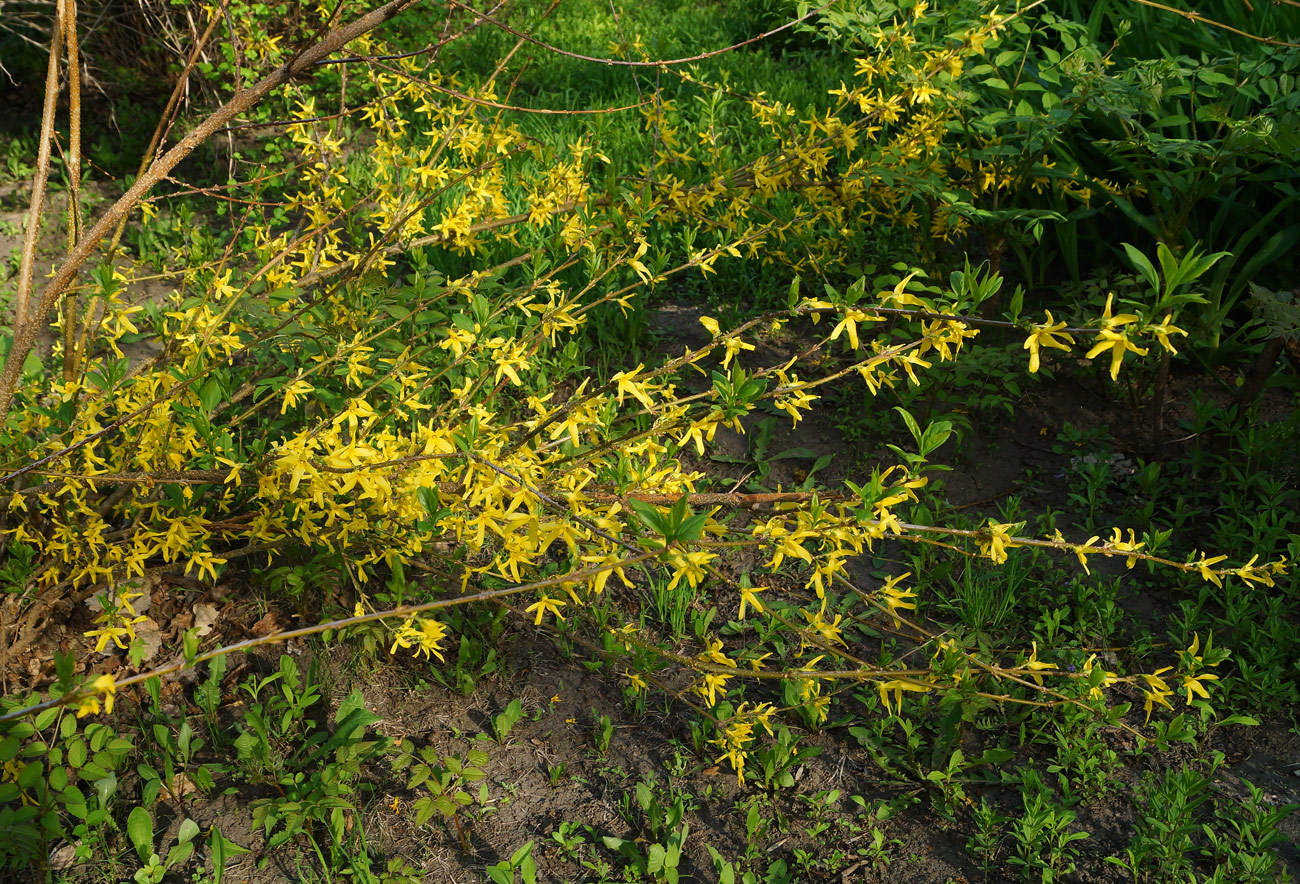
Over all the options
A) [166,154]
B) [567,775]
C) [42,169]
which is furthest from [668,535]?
[42,169]

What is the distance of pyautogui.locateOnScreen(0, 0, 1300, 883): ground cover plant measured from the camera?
185 cm

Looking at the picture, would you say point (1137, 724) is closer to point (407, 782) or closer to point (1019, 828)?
point (1019, 828)

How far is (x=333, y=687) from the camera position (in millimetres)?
2322

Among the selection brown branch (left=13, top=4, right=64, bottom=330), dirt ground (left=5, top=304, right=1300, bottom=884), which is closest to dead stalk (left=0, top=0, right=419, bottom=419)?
brown branch (left=13, top=4, right=64, bottom=330)

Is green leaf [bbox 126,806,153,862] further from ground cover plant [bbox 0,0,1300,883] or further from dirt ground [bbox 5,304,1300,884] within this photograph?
dirt ground [bbox 5,304,1300,884]

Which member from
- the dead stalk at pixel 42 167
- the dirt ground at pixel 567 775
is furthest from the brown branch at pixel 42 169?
the dirt ground at pixel 567 775

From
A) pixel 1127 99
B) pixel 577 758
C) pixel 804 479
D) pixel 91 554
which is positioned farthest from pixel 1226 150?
pixel 91 554

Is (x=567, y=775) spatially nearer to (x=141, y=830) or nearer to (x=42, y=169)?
(x=141, y=830)

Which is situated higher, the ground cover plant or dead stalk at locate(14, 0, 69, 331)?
dead stalk at locate(14, 0, 69, 331)

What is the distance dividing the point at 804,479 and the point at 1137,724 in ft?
3.69

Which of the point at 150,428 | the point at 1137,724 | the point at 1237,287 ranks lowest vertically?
the point at 1137,724

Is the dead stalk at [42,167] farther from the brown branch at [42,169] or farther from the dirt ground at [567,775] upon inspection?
the dirt ground at [567,775]

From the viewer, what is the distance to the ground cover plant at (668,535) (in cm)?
185

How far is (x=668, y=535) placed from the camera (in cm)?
139
